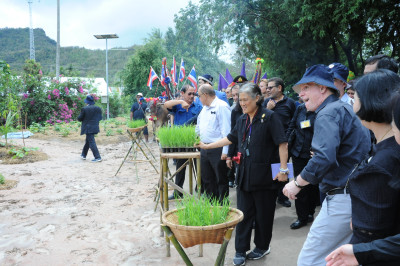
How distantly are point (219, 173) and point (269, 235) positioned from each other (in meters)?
1.27

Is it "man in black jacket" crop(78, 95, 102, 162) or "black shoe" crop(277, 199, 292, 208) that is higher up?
"man in black jacket" crop(78, 95, 102, 162)

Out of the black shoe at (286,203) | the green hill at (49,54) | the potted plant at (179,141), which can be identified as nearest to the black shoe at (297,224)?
the black shoe at (286,203)

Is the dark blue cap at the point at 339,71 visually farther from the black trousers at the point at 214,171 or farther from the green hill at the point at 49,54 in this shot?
the green hill at the point at 49,54

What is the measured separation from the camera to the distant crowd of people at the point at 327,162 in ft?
4.82

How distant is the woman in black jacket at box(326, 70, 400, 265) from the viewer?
4.54ft

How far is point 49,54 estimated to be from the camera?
85.1 m

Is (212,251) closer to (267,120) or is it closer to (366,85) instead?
(267,120)

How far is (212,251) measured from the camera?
13.0 ft

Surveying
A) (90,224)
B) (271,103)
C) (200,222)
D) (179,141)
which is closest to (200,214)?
(200,222)

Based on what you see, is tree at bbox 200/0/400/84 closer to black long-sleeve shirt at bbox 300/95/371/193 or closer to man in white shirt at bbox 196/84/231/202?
man in white shirt at bbox 196/84/231/202

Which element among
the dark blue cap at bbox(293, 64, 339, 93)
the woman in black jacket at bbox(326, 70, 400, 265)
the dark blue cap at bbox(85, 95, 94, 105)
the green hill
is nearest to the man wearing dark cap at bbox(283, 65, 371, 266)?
the dark blue cap at bbox(293, 64, 339, 93)

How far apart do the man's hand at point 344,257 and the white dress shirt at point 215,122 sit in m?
3.16

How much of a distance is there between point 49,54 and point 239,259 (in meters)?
92.0

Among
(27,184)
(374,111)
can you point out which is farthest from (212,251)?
(27,184)
